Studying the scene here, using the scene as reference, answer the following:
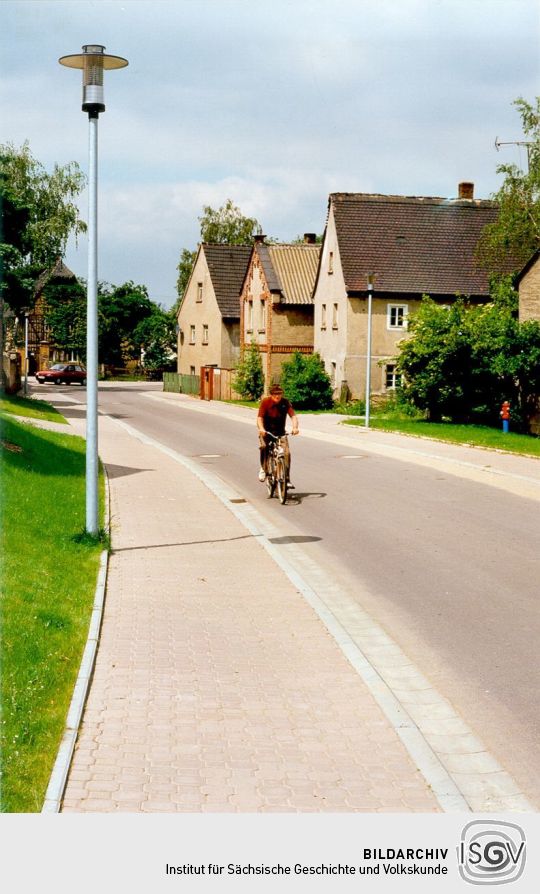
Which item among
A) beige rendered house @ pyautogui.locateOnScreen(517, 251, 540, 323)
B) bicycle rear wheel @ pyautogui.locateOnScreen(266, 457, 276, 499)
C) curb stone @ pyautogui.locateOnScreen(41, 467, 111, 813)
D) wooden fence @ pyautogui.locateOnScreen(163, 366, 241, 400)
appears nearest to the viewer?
curb stone @ pyautogui.locateOnScreen(41, 467, 111, 813)

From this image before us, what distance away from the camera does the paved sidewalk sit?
16.9 ft

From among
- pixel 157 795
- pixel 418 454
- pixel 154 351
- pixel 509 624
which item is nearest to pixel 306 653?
pixel 509 624

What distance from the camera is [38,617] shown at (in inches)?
323

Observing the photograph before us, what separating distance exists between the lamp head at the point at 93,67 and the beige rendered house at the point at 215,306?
52444 mm

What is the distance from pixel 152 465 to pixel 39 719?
16033 mm

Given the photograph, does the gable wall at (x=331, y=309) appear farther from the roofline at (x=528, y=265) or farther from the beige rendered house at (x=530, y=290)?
the beige rendered house at (x=530, y=290)

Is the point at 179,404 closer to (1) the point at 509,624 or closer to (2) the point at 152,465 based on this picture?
(2) the point at 152,465

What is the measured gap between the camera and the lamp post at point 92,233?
436 inches

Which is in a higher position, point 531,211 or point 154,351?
point 531,211

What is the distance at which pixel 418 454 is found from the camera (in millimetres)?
25156

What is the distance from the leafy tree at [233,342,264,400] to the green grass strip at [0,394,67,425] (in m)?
12.5

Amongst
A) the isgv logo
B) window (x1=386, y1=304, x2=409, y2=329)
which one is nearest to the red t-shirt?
the isgv logo

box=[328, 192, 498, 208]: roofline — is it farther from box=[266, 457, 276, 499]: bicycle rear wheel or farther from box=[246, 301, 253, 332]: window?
box=[266, 457, 276, 499]: bicycle rear wheel

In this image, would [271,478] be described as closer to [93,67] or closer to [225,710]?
[93,67]
